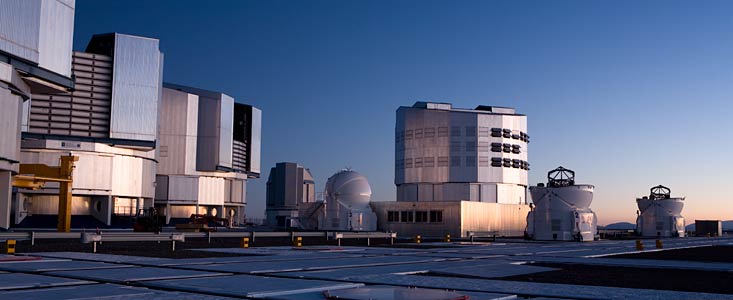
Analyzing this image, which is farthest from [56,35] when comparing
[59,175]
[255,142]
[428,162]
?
[255,142]

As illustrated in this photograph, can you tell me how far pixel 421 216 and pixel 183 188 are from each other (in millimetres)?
40500

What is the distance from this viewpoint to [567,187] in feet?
229

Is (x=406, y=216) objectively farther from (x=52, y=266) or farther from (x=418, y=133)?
(x=52, y=266)

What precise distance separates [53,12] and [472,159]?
5429 centimetres

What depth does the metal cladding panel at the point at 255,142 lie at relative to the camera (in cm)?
12238

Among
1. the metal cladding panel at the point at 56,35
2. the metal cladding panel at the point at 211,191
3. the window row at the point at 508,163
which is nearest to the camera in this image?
the metal cladding panel at the point at 56,35

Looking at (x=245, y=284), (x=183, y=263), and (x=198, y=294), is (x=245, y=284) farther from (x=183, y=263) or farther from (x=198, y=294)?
(x=183, y=263)

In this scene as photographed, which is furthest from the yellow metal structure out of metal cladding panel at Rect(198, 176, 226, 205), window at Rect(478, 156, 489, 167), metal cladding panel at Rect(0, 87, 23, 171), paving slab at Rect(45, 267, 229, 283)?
window at Rect(478, 156, 489, 167)

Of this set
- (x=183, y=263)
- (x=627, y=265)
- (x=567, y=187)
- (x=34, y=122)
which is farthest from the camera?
(x=34, y=122)

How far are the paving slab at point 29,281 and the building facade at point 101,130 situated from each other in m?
64.8

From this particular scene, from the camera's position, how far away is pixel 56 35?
60281mm

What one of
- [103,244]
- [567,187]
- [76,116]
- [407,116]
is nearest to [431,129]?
[407,116]

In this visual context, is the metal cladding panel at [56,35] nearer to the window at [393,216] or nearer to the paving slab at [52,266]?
the window at [393,216]

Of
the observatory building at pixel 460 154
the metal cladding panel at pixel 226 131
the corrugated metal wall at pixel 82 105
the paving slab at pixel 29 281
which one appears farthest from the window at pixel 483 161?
the paving slab at pixel 29 281
